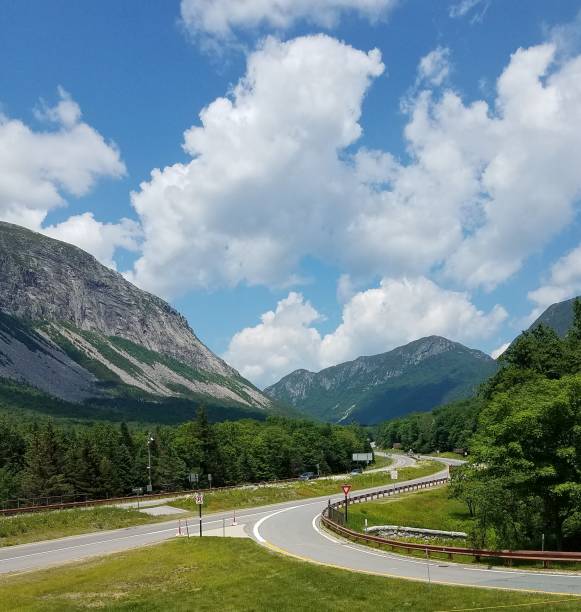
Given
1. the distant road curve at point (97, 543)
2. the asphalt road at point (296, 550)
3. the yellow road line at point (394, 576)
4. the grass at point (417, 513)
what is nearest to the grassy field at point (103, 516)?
the distant road curve at point (97, 543)

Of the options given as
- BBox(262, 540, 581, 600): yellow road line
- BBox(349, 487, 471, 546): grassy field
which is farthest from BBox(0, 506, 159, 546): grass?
BBox(262, 540, 581, 600): yellow road line

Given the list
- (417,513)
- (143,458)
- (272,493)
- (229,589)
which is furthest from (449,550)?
(143,458)

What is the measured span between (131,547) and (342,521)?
15842mm

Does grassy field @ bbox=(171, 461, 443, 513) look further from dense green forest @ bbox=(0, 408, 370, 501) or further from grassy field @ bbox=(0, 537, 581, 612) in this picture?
grassy field @ bbox=(0, 537, 581, 612)

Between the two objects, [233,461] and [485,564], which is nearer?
[485,564]

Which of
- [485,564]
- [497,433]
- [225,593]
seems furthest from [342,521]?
[225,593]

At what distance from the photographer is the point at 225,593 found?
2320 centimetres

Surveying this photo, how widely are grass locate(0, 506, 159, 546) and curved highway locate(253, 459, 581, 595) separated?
45.6 ft

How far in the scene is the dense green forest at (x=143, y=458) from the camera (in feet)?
274

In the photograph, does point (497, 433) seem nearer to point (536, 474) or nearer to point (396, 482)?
point (536, 474)

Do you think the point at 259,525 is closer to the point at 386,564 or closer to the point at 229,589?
the point at 386,564

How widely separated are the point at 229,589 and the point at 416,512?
45437 millimetres

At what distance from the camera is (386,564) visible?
28469mm

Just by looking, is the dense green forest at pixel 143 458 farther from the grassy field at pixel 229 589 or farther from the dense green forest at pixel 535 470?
the dense green forest at pixel 535 470
